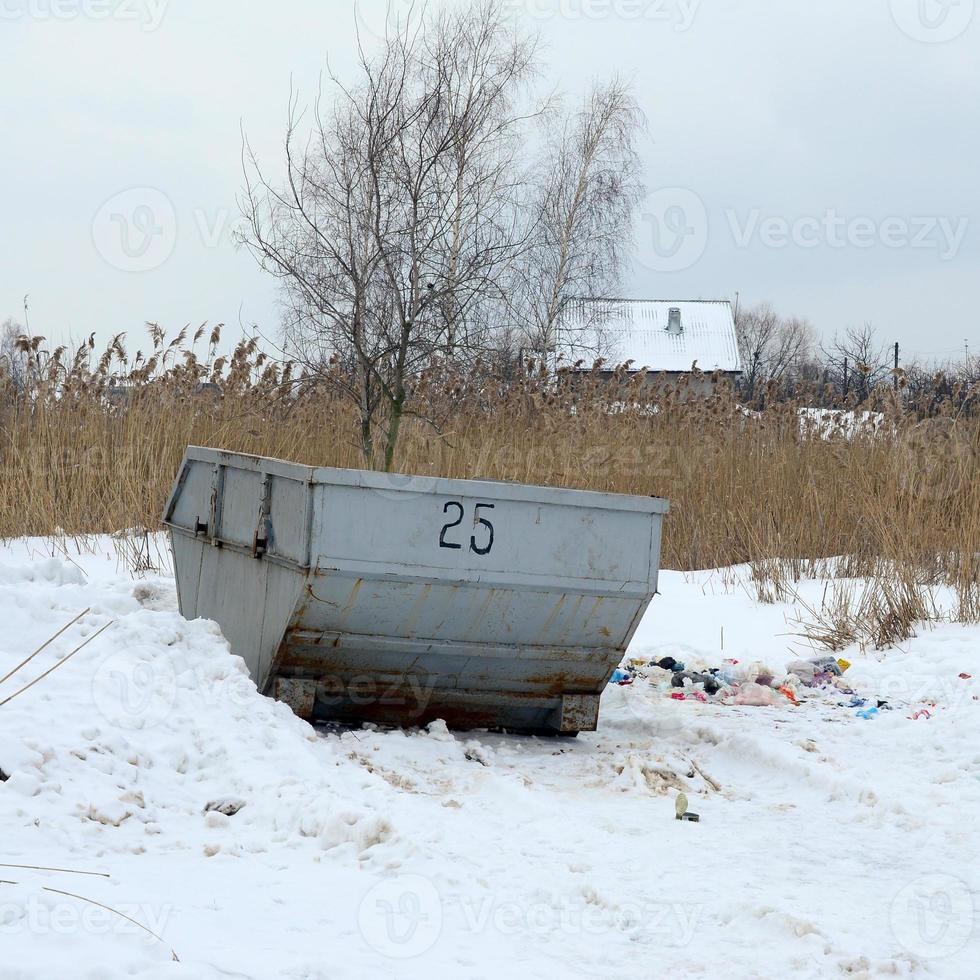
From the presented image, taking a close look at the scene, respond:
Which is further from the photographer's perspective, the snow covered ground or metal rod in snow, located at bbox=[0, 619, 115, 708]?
metal rod in snow, located at bbox=[0, 619, 115, 708]

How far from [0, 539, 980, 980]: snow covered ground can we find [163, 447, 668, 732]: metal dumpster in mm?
233

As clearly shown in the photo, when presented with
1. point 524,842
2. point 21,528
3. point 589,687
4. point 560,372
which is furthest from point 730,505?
point 524,842

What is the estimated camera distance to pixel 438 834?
4070 millimetres

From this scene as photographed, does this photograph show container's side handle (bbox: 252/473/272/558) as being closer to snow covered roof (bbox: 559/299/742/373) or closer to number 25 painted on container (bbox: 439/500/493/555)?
number 25 painted on container (bbox: 439/500/493/555)

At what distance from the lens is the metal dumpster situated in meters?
5.38

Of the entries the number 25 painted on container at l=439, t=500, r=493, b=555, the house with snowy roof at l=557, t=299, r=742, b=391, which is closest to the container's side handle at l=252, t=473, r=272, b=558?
the number 25 painted on container at l=439, t=500, r=493, b=555

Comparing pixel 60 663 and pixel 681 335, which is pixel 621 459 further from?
pixel 681 335

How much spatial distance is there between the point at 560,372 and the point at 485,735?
8.47 meters

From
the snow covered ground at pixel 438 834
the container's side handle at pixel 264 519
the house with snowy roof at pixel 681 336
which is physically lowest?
the snow covered ground at pixel 438 834

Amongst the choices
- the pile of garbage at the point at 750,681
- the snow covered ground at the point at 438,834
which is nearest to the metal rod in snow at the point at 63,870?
the snow covered ground at the point at 438,834

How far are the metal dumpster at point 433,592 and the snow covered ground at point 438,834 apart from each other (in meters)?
0.23

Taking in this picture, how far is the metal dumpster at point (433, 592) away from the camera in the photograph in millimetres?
5375

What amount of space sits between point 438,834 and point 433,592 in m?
1.60

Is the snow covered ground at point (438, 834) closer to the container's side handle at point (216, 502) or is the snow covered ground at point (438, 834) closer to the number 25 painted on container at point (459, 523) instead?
the container's side handle at point (216, 502)
